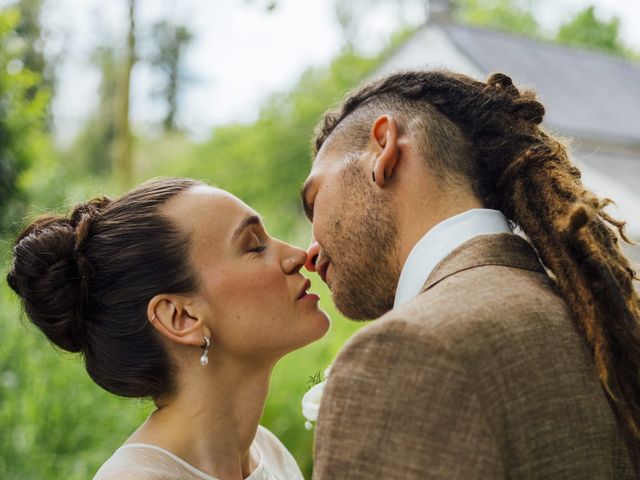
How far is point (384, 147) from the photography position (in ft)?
7.49

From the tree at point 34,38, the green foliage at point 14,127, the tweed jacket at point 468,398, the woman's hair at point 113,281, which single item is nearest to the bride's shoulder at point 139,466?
the woman's hair at point 113,281

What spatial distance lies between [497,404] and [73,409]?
5.77 metres

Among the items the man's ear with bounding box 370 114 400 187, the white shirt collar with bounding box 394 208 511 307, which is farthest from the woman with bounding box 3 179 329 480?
the white shirt collar with bounding box 394 208 511 307

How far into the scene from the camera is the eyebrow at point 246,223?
2863mm

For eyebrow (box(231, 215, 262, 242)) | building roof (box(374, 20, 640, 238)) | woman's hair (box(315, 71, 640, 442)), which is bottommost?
building roof (box(374, 20, 640, 238))

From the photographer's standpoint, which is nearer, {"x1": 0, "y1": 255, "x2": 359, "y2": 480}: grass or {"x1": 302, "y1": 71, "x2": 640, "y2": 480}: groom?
{"x1": 302, "y1": 71, "x2": 640, "y2": 480}: groom

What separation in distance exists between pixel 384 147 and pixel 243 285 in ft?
2.63

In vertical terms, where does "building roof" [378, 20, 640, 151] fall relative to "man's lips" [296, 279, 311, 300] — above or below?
below

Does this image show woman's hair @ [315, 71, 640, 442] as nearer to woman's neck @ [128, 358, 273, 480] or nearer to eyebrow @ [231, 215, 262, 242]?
eyebrow @ [231, 215, 262, 242]

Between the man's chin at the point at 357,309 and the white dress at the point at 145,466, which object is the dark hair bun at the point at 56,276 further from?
the man's chin at the point at 357,309

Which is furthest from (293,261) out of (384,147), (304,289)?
(384,147)

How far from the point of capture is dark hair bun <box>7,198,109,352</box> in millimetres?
2850

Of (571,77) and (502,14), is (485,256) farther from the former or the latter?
(502,14)

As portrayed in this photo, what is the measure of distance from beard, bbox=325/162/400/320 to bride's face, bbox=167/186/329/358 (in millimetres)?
452
